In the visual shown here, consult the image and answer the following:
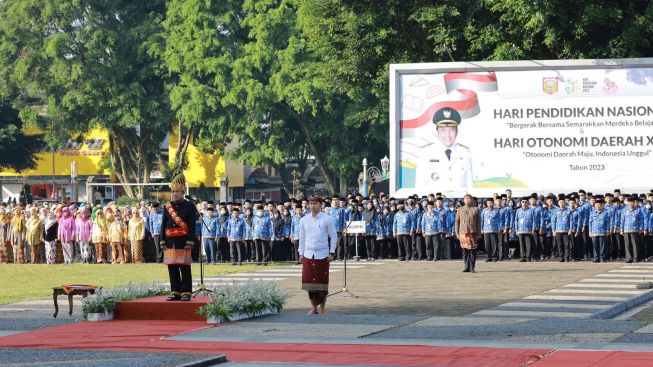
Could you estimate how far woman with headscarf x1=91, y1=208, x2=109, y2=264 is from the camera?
39094 millimetres

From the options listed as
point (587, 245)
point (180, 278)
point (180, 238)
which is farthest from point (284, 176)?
point (180, 238)

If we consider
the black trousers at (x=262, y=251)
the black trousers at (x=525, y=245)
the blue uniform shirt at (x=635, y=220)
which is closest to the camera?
the blue uniform shirt at (x=635, y=220)

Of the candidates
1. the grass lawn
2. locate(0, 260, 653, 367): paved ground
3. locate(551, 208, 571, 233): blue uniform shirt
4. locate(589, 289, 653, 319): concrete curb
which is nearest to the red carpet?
locate(0, 260, 653, 367): paved ground

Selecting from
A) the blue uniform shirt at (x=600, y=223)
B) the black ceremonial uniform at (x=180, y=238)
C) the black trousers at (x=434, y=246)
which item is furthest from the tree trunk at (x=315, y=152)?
the black ceremonial uniform at (x=180, y=238)

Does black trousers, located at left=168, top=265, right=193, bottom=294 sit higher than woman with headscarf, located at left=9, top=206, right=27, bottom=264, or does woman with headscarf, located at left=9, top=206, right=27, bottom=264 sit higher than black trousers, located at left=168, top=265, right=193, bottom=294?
woman with headscarf, located at left=9, top=206, right=27, bottom=264

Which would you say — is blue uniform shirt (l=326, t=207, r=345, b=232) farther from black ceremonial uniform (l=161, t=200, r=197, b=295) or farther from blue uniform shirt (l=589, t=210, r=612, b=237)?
black ceremonial uniform (l=161, t=200, r=197, b=295)

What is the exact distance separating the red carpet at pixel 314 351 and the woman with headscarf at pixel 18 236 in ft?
77.5

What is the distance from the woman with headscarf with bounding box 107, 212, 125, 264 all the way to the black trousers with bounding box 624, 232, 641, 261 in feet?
47.2

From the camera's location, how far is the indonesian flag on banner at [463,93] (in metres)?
32.0

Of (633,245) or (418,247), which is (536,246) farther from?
(418,247)

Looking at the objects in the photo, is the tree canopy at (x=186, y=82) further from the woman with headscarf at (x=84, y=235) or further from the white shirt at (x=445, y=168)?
the white shirt at (x=445, y=168)

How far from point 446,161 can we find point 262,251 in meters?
6.55

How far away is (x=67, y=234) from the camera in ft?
131

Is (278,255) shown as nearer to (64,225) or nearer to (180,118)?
(64,225)
